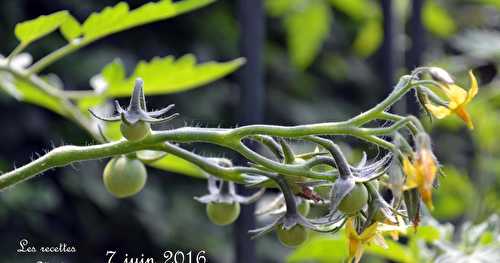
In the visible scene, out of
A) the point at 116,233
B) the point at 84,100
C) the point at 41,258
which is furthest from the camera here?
the point at 116,233

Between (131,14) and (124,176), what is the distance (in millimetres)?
164

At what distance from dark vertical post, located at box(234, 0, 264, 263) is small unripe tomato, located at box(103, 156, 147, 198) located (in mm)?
419

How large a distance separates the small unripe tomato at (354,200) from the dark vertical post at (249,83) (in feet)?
1.69

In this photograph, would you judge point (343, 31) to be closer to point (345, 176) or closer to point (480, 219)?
point (480, 219)

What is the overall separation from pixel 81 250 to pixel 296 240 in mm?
1682

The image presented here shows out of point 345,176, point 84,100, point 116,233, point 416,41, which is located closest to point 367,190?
point 345,176

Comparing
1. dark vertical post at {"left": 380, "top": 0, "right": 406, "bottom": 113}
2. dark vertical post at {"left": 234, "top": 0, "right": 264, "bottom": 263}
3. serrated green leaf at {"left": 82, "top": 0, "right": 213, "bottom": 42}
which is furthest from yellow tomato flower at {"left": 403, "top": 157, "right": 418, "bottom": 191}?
dark vertical post at {"left": 380, "top": 0, "right": 406, "bottom": 113}

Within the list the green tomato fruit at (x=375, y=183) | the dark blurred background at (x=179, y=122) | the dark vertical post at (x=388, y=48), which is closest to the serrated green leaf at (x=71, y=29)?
the green tomato fruit at (x=375, y=183)

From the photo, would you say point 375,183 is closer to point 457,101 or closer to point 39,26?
point 457,101

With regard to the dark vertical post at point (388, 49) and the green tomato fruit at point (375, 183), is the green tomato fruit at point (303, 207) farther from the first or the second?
the dark vertical post at point (388, 49)

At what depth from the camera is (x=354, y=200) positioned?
0.39 m

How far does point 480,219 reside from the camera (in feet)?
4.15

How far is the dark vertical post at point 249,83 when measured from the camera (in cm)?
92

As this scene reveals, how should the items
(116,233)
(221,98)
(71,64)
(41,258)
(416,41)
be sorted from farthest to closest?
(221,98)
(116,233)
(71,64)
(41,258)
(416,41)
